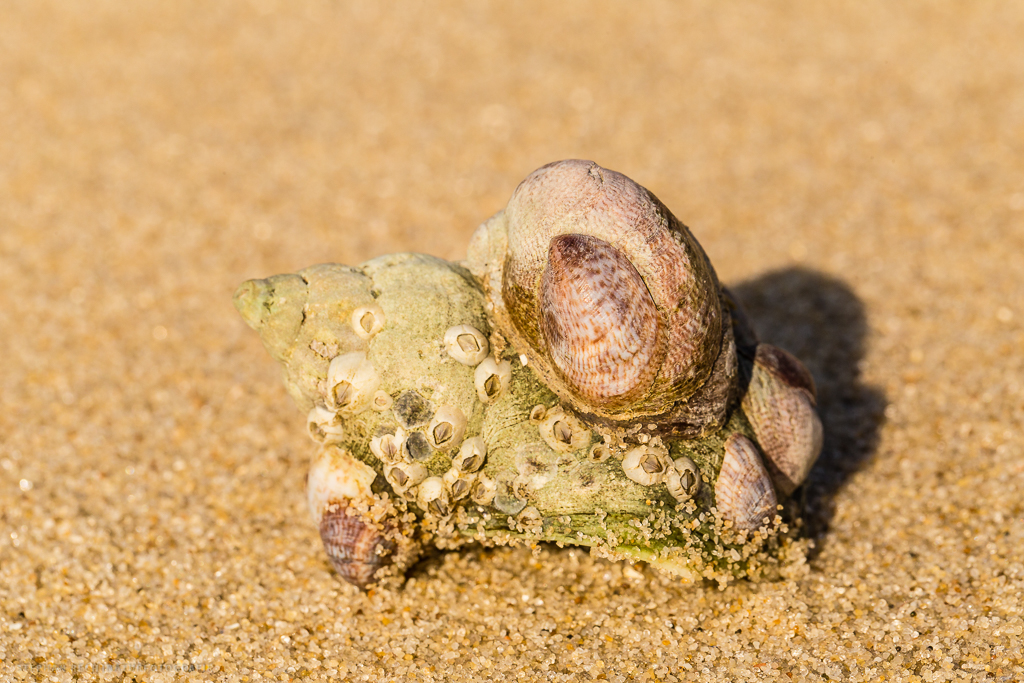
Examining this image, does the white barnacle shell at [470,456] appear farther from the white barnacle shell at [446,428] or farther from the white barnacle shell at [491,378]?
the white barnacle shell at [491,378]

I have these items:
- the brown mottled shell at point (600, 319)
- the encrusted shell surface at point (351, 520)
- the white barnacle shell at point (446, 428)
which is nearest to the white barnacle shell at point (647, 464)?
the brown mottled shell at point (600, 319)

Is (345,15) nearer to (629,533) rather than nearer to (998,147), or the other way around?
(998,147)

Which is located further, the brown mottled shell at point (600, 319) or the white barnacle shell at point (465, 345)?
the white barnacle shell at point (465, 345)

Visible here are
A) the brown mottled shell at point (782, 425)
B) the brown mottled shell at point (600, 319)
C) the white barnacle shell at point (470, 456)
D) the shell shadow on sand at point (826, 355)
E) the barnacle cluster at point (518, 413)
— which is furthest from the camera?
the shell shadow on sand at point (826, 355)

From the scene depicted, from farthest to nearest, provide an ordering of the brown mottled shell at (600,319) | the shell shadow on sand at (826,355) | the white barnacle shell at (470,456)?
1. the shell shadow on sand at (826,355)
2. the white barnacle shell at (470,456)
3. the brown mottled shell at (600,319)

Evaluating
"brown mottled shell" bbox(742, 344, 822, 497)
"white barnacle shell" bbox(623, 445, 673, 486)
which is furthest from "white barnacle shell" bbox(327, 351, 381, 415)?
"brown mottled shell" bbox(742, 344, 822, 497)

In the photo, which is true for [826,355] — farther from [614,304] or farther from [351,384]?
[351,384]
